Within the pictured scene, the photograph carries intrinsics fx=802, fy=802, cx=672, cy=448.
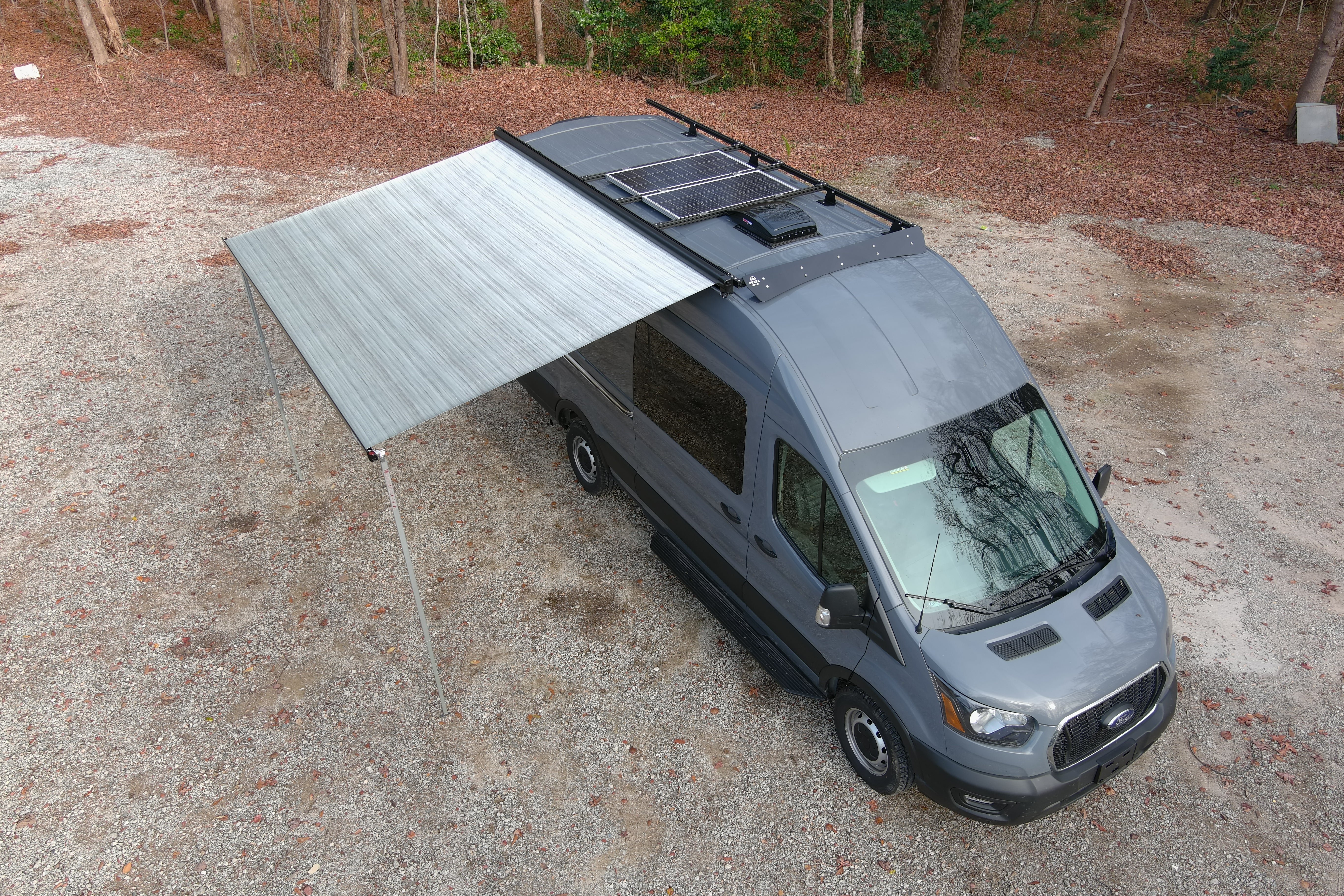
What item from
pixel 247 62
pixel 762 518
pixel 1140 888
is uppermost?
pixel 247 62

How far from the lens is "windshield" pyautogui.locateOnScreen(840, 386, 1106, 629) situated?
14.8 feet

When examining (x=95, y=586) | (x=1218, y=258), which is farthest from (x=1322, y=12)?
(x=95, y=586)

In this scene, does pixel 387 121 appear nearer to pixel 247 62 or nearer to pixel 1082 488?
pixel 247 62

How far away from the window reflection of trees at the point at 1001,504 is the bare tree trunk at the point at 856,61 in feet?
44.8

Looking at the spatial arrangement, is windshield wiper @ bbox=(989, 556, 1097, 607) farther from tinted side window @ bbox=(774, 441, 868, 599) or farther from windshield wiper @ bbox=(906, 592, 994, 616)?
tinted side window @ bbox=(774, 441, 868, 599)

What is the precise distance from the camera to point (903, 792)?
197 inches

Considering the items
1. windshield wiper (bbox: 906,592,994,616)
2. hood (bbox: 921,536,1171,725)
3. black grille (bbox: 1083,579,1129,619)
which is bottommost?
hood (bbox: 921,536,1171,725)

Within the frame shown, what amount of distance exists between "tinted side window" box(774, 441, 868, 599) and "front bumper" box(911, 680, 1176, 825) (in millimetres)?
1005

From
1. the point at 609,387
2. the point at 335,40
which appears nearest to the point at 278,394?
the point at 609,387

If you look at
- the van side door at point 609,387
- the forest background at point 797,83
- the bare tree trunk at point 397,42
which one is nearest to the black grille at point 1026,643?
the van side door at point 609,387

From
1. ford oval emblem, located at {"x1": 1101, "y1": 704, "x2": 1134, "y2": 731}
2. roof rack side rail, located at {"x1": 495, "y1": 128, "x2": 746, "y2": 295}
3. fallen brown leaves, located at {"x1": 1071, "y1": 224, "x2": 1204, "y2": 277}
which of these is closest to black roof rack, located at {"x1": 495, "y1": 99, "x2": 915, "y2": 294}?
roof rack side rail, located at {"x1": 495, "y1": 128, "x2": 746, "y2": 295}

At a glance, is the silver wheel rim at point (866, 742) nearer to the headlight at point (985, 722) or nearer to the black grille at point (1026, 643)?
the headlight at point (985, 722)

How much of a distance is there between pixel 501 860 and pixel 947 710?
8.81 feet

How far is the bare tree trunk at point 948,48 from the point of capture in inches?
657
